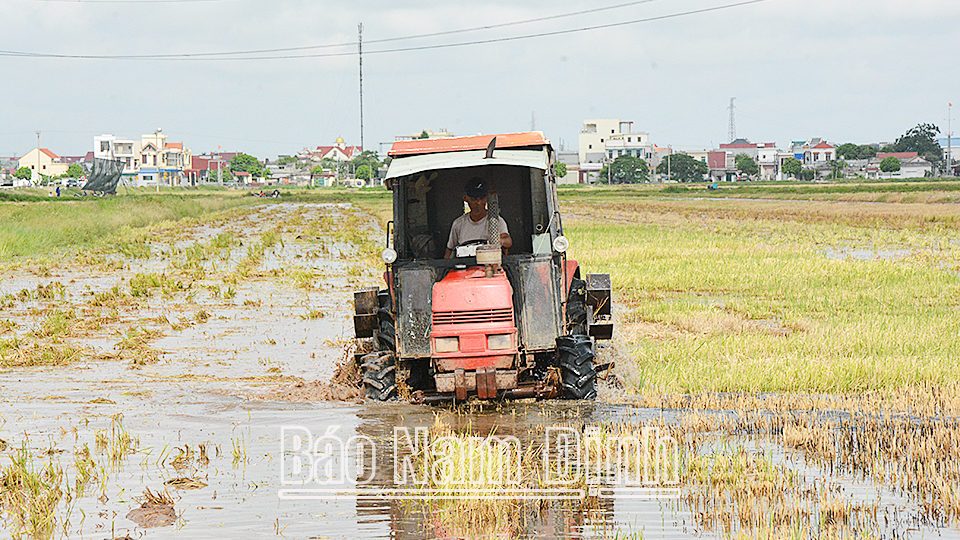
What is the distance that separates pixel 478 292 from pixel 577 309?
1.74m

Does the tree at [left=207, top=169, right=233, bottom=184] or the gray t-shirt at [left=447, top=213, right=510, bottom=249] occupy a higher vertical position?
the tree at [left=207, top=169, right=233, bottom=184]

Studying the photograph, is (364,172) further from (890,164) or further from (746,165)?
(890,164)

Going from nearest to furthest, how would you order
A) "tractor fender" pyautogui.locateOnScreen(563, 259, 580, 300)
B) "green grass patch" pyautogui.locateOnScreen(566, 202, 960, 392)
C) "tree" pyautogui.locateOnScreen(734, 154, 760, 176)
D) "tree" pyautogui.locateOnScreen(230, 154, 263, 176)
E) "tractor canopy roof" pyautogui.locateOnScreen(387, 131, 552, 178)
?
"tractor canopy roof" pyautogui.locateOnScreen(387, 131, 552, 178), "tractor fender" pyautogui.locateOnScreen(563, 259, 580, 300), "green grass patch" pyautogui.locateOnScreen(566, 202, 960, 392), "tree" pyautogui.locateOnScreen(734, 154, 760, 176), "tree" pyautogui.locateOnScreen(230, 154, 263, 176)

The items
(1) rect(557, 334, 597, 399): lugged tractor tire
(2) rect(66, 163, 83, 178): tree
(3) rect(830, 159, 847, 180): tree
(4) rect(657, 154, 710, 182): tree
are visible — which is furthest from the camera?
(2) rect(66, 163, 83, 178): tree

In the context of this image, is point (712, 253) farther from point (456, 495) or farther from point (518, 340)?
point (456, 495)

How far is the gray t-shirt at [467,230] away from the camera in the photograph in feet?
27.2

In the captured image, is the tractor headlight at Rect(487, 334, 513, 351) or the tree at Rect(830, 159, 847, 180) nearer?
the tractor headlight at Rect(487, 334, 513, 351)

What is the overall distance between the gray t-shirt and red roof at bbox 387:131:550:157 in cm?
57

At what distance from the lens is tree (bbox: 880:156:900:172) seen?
405 feet

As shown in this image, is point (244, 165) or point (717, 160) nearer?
point (717, 160)

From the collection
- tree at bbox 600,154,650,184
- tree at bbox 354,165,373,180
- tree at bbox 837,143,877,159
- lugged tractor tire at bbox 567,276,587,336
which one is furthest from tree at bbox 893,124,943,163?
lugged tractor tire at bbox 567,276,587,336

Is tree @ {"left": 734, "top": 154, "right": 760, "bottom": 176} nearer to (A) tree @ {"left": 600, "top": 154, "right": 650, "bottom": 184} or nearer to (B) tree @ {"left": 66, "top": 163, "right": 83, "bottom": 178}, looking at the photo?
(A) tree @ {"left": 600, "top": 154, "right": 650, "bottom": 184}

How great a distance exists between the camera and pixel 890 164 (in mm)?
124062

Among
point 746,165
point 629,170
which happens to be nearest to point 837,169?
point 746,165
